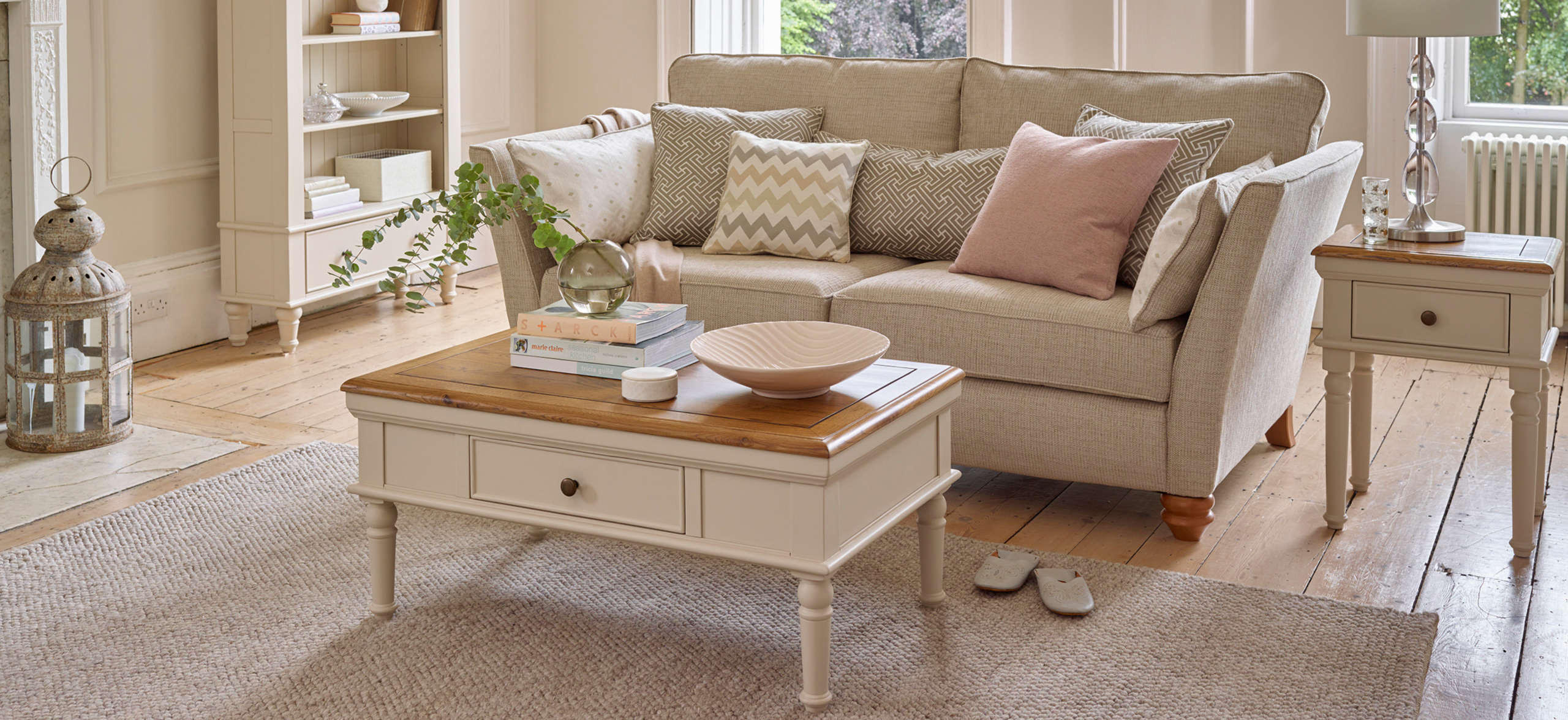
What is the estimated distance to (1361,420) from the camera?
305 cm

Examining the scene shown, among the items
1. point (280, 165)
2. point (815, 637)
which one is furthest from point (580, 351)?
point (280, 165)

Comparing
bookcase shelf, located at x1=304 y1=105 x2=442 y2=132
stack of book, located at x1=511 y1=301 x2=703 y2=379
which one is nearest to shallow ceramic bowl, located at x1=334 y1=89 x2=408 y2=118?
bookcase shelf, located at x1=304 y1=105 x2=442 y2=132

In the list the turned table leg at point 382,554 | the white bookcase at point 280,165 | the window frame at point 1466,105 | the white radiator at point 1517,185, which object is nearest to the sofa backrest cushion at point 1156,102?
the white radiator at point 1517,185

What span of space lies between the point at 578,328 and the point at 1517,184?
331cm

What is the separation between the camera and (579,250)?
2.41 metres

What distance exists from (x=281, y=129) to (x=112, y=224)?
0.55m

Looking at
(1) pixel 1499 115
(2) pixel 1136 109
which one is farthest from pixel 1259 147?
(1) pixel 1499 115

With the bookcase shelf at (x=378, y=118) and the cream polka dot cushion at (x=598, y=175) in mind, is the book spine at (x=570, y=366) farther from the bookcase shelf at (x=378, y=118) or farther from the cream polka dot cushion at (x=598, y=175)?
the bookcase shelf at (x=378, y=118)

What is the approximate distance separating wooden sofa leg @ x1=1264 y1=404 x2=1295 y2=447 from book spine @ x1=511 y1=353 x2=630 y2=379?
1810mm

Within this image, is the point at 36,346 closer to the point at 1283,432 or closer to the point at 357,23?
the point at 357,23

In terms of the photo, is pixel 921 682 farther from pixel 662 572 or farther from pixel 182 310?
pixel 182 310

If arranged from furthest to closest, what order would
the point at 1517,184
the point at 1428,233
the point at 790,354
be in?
the point at 1517,184 < the point at 1428,233 < the point at 790,354

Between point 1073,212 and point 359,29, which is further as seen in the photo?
point 359,29

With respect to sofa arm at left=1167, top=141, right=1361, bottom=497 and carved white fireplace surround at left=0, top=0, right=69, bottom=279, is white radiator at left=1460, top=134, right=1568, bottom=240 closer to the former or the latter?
sofa arm at left=1167, top=141, right=1361, bottom=497
